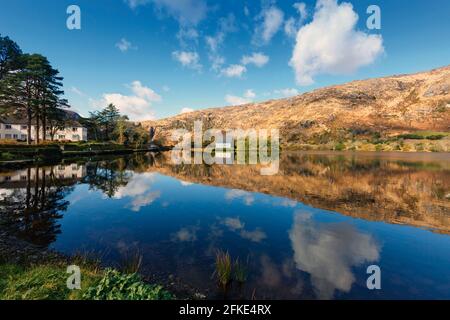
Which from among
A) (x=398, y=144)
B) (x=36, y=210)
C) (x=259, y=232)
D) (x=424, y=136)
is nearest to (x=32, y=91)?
(x=36, y=210)

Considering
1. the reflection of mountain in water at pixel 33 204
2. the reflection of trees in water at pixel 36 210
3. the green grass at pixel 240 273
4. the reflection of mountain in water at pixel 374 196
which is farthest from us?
the reflection of mountain in water at pixel 374 196

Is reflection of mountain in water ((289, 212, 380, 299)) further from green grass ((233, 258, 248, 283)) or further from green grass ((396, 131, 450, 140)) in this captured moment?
green grass ((396, 131, 450, 140))

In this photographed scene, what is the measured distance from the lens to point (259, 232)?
50.2ft

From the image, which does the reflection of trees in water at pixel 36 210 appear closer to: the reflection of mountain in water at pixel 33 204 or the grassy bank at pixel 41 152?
the reflection of mountain in water at pixel 33 204

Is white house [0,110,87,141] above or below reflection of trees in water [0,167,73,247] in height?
above

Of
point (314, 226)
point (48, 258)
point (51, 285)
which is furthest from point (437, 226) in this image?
point (48, 258)

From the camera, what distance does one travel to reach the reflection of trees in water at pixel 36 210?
520 inches

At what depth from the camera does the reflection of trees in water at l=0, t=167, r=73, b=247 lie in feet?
43.3

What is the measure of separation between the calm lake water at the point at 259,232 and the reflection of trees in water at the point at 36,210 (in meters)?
0.07

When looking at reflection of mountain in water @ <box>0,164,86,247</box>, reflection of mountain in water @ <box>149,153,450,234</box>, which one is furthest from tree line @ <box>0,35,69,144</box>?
reflection of mountain in water @ <box>149,153,450,234</box>

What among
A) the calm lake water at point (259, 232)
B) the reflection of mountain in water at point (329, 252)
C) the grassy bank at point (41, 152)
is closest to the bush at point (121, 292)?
the calm lake water at point (259, 232)

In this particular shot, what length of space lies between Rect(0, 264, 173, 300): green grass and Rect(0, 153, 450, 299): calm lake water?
2748 millimetres

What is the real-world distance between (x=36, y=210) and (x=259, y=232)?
16.8 m

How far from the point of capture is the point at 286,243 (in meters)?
13.5
